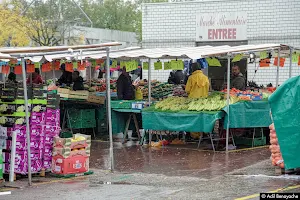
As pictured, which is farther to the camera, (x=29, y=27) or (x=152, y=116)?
(x=29, y=27)

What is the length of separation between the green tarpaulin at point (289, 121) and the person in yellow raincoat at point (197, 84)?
5861 millimetres

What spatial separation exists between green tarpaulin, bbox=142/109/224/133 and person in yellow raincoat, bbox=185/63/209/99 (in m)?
1.26

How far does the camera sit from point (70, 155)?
11.8 m

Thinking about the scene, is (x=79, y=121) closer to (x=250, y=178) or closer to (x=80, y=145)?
(x=80, y=145)

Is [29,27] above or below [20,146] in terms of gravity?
above

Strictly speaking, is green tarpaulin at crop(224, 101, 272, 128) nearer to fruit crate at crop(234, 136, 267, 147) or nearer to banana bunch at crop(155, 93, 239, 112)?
banana bunch at crop(155, 93, 239, 112)

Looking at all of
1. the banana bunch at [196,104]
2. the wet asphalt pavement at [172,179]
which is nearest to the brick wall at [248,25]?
the banana bunch at [196,104]

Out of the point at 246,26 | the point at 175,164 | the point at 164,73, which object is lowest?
the point at 175,164

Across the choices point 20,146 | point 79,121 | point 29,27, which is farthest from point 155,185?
point 29,27

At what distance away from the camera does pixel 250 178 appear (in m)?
11.1

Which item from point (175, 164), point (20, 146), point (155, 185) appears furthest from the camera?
point (175, 164)

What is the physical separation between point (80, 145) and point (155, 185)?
78.3 inches

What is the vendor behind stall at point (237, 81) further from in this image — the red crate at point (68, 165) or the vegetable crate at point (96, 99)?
the red crate at point (68, 165)

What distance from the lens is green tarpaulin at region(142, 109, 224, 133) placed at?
14836 mm
